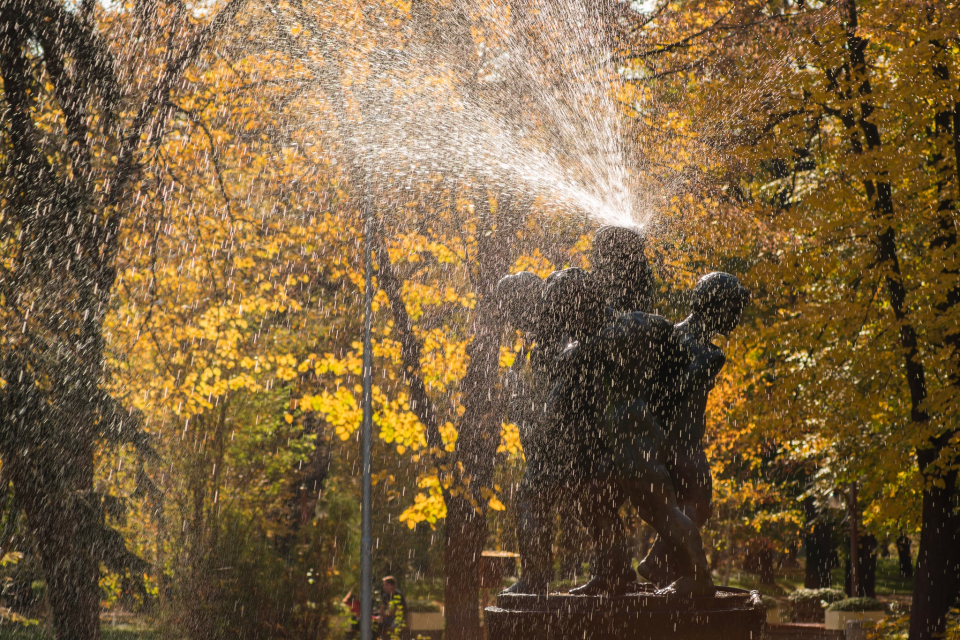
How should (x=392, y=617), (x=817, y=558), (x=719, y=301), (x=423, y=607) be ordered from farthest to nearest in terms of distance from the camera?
(x=817, y=558) < (x=423, y=607) < (x=392, y=617) < (x=719, y=301)

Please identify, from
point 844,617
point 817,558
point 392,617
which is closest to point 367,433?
point 392,617

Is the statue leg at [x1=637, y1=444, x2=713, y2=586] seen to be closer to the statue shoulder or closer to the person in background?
the statue shoulder

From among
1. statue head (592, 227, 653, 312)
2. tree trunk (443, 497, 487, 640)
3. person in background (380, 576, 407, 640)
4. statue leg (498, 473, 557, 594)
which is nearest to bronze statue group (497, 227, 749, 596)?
statue leg (498, 473, 557, 594)

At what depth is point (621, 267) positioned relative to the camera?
18.4ft

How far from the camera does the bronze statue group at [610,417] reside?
4996 mm

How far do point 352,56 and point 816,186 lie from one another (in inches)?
250

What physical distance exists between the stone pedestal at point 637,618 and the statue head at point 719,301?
1526 mm

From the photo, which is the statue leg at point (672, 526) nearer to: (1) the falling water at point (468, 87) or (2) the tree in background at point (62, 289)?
(2) the tree in background at point (62, 289)

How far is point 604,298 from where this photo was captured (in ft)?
17.4

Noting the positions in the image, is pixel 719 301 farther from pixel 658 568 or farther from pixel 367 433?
pixel 367 433

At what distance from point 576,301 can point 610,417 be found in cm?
68

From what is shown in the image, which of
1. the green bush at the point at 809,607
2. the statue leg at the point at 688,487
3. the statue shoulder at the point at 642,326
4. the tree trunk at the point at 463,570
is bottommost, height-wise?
the green bush at the point at 809,607

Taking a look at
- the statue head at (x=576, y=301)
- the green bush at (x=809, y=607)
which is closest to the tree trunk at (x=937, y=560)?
the statue head at (x=576, y=301)

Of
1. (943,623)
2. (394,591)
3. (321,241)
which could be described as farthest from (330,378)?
(943,623)
